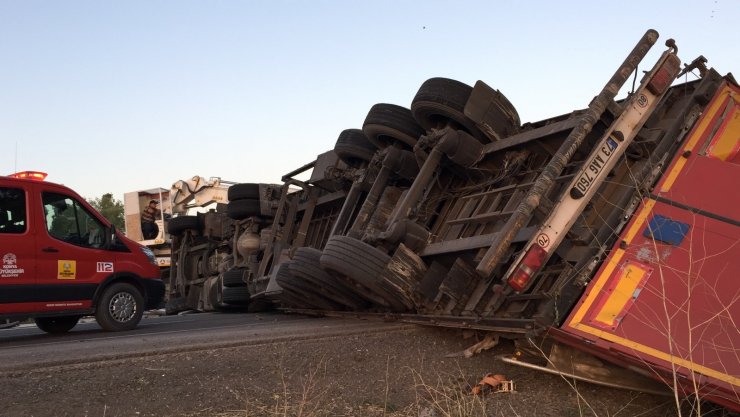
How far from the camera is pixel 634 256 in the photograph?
13.9 ft

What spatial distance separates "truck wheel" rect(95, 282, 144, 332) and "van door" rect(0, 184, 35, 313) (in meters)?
0.82

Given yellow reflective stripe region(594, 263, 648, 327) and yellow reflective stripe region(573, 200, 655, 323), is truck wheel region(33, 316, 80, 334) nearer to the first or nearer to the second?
yellow reflective stripe region(573, 200, 655, 323)

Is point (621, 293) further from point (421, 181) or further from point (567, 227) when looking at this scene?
point (421, 181)

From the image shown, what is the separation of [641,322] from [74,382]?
318cm

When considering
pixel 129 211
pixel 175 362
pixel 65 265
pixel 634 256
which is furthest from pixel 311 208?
pixel 129 211

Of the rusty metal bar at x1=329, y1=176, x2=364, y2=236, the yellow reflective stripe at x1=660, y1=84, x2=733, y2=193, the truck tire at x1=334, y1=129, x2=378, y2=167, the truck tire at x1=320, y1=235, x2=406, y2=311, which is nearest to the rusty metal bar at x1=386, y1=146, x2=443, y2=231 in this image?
the truck tire at x1=320, y1=235, x2=406, y2=311

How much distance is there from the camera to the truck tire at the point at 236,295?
1049cm

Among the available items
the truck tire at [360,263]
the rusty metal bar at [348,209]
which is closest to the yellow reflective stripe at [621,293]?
the truck tire at [360,263]

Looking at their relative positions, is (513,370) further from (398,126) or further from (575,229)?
(398,126)

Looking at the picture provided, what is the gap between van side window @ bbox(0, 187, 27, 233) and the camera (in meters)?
6.61

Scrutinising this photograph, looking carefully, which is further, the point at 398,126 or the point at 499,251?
the point at 398,126

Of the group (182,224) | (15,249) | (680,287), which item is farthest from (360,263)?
(182,224)

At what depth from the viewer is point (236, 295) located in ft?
34.5

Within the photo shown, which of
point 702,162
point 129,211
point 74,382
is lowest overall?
point 129,211
